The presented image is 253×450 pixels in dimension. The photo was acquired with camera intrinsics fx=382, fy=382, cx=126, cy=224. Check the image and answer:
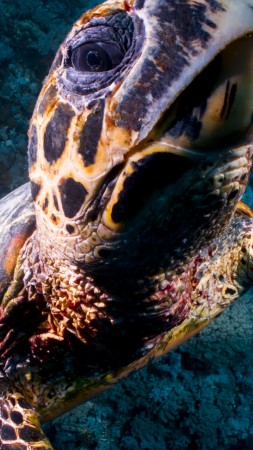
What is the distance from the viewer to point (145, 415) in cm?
316

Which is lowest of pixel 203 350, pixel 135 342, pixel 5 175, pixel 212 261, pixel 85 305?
pixel 203 350

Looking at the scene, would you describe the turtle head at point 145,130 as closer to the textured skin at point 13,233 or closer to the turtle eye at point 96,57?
the turtle eye at point 96,57

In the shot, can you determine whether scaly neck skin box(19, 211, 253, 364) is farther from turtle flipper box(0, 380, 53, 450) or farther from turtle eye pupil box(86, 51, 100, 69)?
turtle eye pupil box(86, 51, 100, 69)

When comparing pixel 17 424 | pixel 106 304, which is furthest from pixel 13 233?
pixel 17 424

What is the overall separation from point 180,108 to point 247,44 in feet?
0.57

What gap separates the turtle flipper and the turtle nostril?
44.6 inches

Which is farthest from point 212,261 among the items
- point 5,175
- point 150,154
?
point 5,175

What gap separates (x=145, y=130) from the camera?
804 mm

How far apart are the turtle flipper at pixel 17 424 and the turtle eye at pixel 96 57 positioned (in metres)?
1.37

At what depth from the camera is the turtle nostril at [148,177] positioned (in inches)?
32.6

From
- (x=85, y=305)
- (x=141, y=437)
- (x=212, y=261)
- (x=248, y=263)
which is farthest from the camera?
(x=141, y=437)

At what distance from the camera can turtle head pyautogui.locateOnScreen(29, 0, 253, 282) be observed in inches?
29.7

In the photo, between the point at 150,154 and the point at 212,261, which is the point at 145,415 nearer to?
the point at 212,261

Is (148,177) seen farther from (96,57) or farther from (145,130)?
(96,57)
